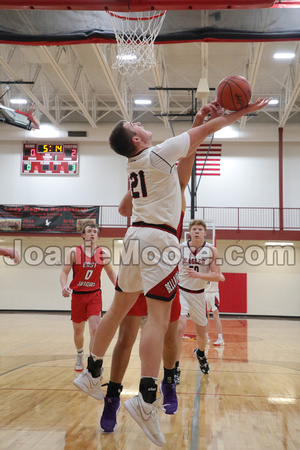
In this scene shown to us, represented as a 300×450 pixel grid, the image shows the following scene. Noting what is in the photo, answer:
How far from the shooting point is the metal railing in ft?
67.3

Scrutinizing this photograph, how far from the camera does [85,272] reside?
19.5 ft

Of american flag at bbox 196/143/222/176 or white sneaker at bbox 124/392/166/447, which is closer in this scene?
white sneaker at bbox 124/392/166/447

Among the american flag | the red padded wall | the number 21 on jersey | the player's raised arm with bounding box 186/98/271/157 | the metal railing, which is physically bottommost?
the red padded wall

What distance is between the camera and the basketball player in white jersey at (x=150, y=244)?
2789mm

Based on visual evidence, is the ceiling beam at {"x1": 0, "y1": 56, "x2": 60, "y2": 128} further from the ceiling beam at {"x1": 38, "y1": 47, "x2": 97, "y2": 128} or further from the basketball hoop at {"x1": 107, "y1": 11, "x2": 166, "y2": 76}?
the basketball hoop at {"x1": 107, "y1": 11, "x2": 166, "y2": 76}

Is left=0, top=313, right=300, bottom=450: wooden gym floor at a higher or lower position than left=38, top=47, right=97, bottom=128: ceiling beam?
lower

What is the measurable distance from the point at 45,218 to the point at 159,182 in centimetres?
1758

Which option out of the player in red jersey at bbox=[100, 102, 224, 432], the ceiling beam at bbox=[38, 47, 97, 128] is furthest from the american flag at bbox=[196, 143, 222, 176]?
the player in red jersey at bbox=[100, 102, 224, 432]

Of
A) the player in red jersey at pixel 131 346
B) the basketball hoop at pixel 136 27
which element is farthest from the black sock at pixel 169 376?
the basketball hoop at pixel 136 27

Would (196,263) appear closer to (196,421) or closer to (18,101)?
(196,421)

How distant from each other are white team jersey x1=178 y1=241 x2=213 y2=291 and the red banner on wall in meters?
14.0

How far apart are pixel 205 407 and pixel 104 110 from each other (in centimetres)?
1909

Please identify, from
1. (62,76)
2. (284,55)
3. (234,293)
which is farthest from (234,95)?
(234,293)

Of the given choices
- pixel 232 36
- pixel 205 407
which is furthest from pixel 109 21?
pixel 205 407
